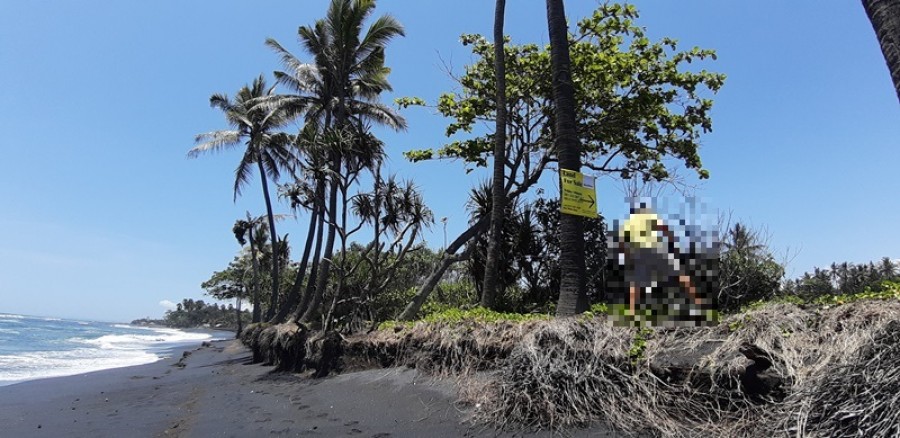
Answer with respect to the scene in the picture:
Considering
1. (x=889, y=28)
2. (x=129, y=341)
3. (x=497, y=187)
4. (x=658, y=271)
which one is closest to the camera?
(x=889, y=28)

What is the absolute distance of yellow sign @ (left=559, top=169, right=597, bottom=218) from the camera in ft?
25.0

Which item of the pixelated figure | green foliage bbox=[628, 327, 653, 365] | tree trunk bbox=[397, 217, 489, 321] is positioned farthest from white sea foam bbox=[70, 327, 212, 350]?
the pixelated figure

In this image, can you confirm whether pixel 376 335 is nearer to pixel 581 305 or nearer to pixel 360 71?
pixel 581 305

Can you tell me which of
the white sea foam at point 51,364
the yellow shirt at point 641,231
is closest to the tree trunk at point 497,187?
the yellow shirt at point 641,231

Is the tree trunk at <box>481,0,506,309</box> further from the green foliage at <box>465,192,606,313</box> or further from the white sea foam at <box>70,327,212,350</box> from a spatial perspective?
the white sea foam at <box>70,327,212,350</box>

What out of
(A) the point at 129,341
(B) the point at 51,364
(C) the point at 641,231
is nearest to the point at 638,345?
(C) the point at 641,231

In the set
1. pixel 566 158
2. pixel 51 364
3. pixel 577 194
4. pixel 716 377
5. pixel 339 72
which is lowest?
pixel 51 364

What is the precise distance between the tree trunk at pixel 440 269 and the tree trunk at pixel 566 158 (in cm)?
484

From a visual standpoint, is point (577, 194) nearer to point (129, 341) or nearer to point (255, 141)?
point (255, 141)

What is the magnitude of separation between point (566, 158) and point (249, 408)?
6777mm

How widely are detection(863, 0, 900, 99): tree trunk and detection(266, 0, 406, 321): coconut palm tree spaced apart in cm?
1330

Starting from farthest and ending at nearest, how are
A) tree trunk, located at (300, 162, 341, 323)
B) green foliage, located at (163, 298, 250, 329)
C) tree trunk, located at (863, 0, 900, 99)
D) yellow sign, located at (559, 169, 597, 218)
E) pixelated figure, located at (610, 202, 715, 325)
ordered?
green foliage, located at (163, 298, 250, 329)
tree trunk, located at (300, 162, 341, 323)
yellow sign, located at (559, 169, 597, 218)
pixelated figure, located at (610, 202, 715, 325)
tree trunk, located at (863, 0, 900, 99)

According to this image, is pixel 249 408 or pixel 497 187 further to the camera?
pixel 497 187

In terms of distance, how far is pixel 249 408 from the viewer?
8.70 m
